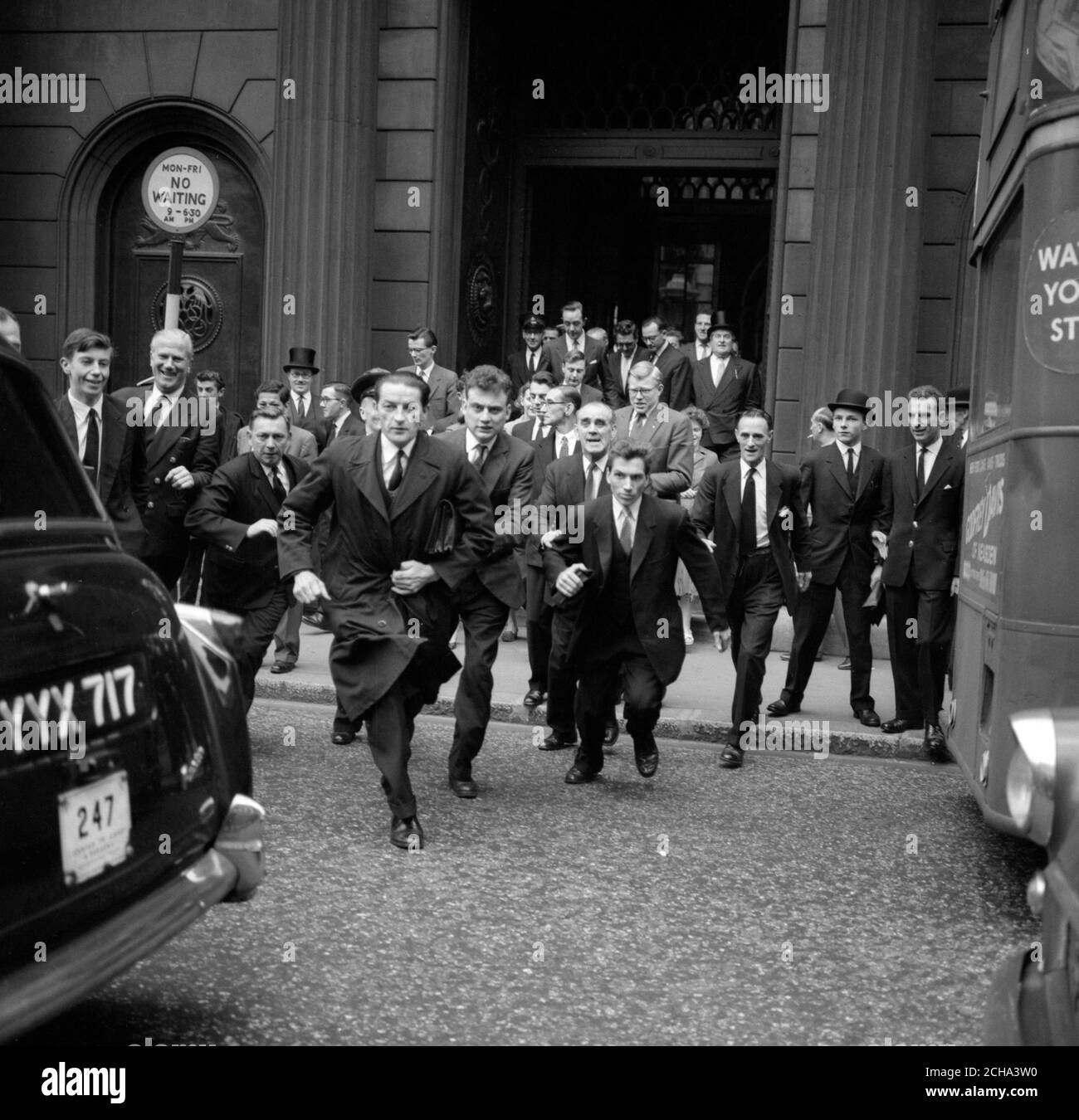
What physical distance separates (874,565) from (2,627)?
7056 mm

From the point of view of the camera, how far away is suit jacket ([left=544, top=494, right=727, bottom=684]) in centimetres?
770

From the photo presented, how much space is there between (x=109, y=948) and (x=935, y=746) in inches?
238

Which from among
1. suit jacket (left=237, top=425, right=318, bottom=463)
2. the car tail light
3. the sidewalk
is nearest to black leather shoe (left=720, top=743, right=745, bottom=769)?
the sidewalk

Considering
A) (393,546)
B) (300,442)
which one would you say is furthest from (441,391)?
(393,546)

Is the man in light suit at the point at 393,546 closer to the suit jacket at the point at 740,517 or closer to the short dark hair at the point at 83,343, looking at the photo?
the short dark hair at the point at 83,343

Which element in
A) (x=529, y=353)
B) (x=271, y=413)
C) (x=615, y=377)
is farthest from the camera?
(x=615, y=377)

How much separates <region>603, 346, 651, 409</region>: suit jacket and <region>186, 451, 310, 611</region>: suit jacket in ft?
18.7

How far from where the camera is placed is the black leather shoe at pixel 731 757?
8234 mm

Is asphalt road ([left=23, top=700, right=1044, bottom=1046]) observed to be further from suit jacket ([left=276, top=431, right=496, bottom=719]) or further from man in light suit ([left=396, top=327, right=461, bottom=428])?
man in light suit ([left=396, top=327, right=461, bottom=428])

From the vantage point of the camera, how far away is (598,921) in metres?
5.37

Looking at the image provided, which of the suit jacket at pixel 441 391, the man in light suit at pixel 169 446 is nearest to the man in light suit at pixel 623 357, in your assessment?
the suit jacket at pixel 441 391

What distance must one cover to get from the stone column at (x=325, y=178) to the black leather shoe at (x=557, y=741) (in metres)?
6.28

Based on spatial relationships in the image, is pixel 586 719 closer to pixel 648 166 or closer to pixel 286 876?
pixel 286 876

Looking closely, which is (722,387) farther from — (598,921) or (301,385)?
(598,921)
